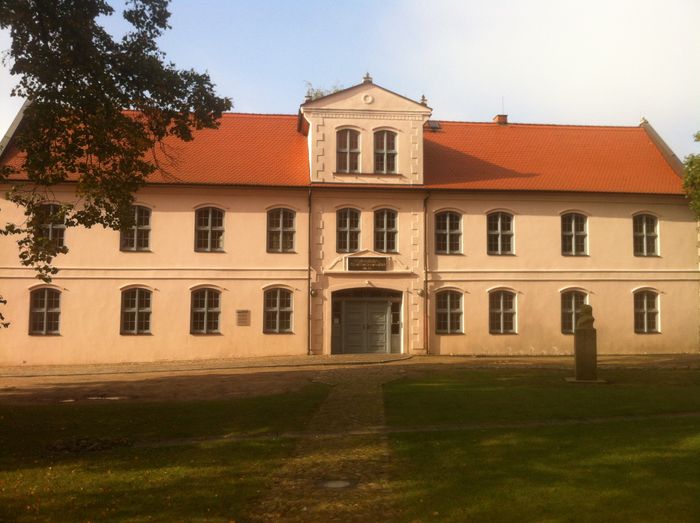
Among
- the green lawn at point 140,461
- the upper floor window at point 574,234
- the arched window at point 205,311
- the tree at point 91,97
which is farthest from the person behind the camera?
the upper floor window at point 574,234

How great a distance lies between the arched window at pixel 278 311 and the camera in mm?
26953

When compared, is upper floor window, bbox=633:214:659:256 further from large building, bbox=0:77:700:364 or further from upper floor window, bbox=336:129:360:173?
upper floor window, bbox=336:129:360:173

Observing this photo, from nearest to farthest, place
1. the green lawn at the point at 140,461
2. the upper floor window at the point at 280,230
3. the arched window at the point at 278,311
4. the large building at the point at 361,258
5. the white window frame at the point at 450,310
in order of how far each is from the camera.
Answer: the green lawn at the point at 140,461
the large building at the point at 361,258
the arched window at the point at 278,311
the upper floor window at the point at 280,230
the white window frame at the point at 450,310

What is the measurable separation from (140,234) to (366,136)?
9510 millimetres

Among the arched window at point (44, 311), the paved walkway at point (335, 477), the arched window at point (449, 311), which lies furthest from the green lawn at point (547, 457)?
the arched window at point (44, 311)

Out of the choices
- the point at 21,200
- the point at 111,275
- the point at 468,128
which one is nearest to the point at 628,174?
the point at 468,128

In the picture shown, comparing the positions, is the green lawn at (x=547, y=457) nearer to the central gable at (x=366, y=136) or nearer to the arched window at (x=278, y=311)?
the arched window at (x=278, y=311)

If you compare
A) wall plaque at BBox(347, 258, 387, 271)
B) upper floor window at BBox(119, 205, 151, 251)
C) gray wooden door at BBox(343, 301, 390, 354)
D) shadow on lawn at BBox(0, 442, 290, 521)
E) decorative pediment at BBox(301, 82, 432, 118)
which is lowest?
shadow on lawn at BBox(0, 442, 290, 521)

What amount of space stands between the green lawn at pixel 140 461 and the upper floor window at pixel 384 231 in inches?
524

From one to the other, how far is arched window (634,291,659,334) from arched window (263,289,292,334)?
14.1 m

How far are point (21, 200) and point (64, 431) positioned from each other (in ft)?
16.1

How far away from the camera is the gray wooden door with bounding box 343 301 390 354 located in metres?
27.5

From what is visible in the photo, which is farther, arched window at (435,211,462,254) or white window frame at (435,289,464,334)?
arched window at (435,211,462,254)

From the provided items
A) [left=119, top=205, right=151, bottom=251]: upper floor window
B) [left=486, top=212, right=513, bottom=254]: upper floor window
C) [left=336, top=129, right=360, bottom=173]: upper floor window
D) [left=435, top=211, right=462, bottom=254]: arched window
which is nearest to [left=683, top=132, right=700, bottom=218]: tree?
[left=486, top=212, right=513, bottom=254]: upper floor window
